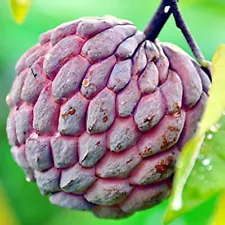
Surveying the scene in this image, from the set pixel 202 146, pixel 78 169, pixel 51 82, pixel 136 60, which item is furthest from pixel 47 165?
pixel 202 146

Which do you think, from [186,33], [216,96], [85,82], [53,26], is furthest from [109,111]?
[53,26]

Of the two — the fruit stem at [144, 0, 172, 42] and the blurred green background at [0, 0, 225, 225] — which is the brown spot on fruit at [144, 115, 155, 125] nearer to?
the fruit stem at [144, 0, 172, 42]

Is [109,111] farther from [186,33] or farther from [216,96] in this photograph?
[216,96]

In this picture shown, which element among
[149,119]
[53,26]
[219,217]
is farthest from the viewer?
[53,26]

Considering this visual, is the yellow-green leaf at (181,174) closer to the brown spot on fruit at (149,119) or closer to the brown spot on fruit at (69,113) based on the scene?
the brown spot on fruit at (149,119)

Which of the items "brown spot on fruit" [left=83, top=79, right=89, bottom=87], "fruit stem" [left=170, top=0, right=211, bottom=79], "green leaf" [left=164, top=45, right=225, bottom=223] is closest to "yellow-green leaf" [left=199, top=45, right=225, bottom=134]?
"green leaf" [left=164, top=45, right=225, bottom=223]

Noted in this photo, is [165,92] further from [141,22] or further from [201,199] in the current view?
[141,22]
